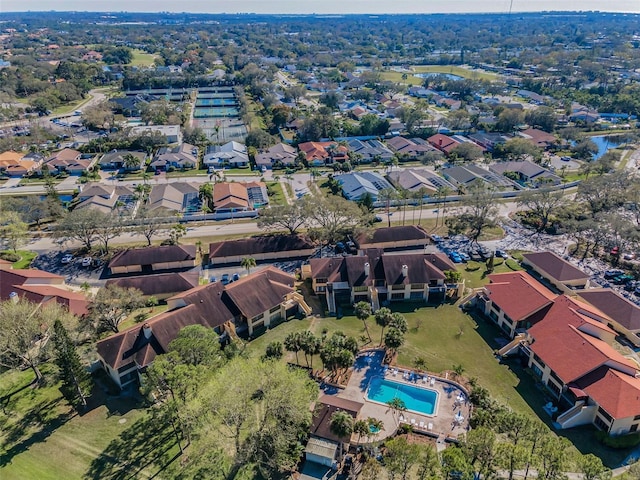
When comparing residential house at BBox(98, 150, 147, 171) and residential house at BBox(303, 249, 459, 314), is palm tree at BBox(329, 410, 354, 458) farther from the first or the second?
residential house at BBox(98, 150, 147, 171)

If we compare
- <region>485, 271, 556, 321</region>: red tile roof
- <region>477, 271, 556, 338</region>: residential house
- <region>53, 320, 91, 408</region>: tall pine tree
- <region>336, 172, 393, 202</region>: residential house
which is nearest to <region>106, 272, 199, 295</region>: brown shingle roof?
<region>53, 320, 91, 408</region>: tall pine tree

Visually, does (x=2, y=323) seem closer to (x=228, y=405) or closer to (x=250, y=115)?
(x=228, y=405)

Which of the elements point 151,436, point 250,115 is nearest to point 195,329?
point 151,436

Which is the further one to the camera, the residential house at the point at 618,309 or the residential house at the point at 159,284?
the residential house at the point at 159,284

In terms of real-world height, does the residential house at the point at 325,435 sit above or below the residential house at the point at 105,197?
below

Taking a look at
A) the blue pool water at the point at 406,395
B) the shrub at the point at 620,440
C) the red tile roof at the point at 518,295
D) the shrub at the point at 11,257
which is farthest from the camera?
the shrub at the point at 11,257

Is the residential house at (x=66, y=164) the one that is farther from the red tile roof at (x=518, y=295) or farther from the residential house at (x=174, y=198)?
the red tile roof at (x=518, y=295)

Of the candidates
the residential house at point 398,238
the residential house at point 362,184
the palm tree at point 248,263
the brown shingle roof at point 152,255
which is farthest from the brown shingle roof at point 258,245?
the residential house at point 362,184
